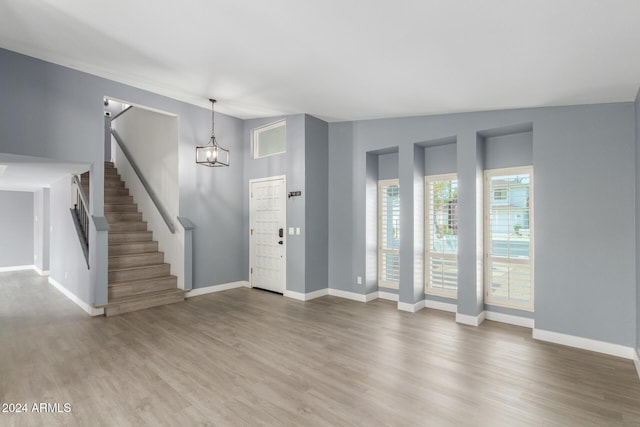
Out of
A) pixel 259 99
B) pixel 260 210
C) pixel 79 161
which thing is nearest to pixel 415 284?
pixel 260 210

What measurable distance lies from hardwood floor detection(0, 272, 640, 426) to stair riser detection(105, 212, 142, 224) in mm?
2109

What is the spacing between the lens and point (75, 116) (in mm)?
4367

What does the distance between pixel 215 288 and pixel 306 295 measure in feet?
5.91

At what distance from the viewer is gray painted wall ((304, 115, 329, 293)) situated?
217 inches

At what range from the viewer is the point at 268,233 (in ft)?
19.9

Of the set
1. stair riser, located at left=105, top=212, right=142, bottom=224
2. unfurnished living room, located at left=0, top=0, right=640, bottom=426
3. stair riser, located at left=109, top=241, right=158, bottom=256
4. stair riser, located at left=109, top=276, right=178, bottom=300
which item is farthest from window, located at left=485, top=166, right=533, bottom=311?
stair riser, located at left=105, top=212, right=142, bottom=224

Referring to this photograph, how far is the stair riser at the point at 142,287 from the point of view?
4.81 metres

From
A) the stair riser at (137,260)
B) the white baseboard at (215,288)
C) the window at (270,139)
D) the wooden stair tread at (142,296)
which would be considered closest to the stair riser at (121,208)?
the stair riser at (137,260)

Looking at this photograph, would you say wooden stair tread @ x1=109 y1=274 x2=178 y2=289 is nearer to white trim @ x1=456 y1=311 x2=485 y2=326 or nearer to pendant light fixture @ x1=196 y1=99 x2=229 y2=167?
pendant light fixture @ x1=196 y1=99 x2=229 y2=167

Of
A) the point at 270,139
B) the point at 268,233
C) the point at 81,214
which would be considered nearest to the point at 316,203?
the point at 268,233

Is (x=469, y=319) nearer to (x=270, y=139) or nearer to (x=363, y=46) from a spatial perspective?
(x=363, y=46)

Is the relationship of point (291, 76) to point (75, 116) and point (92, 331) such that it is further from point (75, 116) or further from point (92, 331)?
point (92, 331)

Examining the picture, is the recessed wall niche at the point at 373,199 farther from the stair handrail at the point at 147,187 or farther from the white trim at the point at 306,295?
the stair handrail at the point at 147,187

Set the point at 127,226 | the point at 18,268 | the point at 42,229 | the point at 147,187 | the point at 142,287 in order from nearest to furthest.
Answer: the point at 142,287, the point at 127,226, the point at 147,187, the point at 42,229, the point at 18,268
